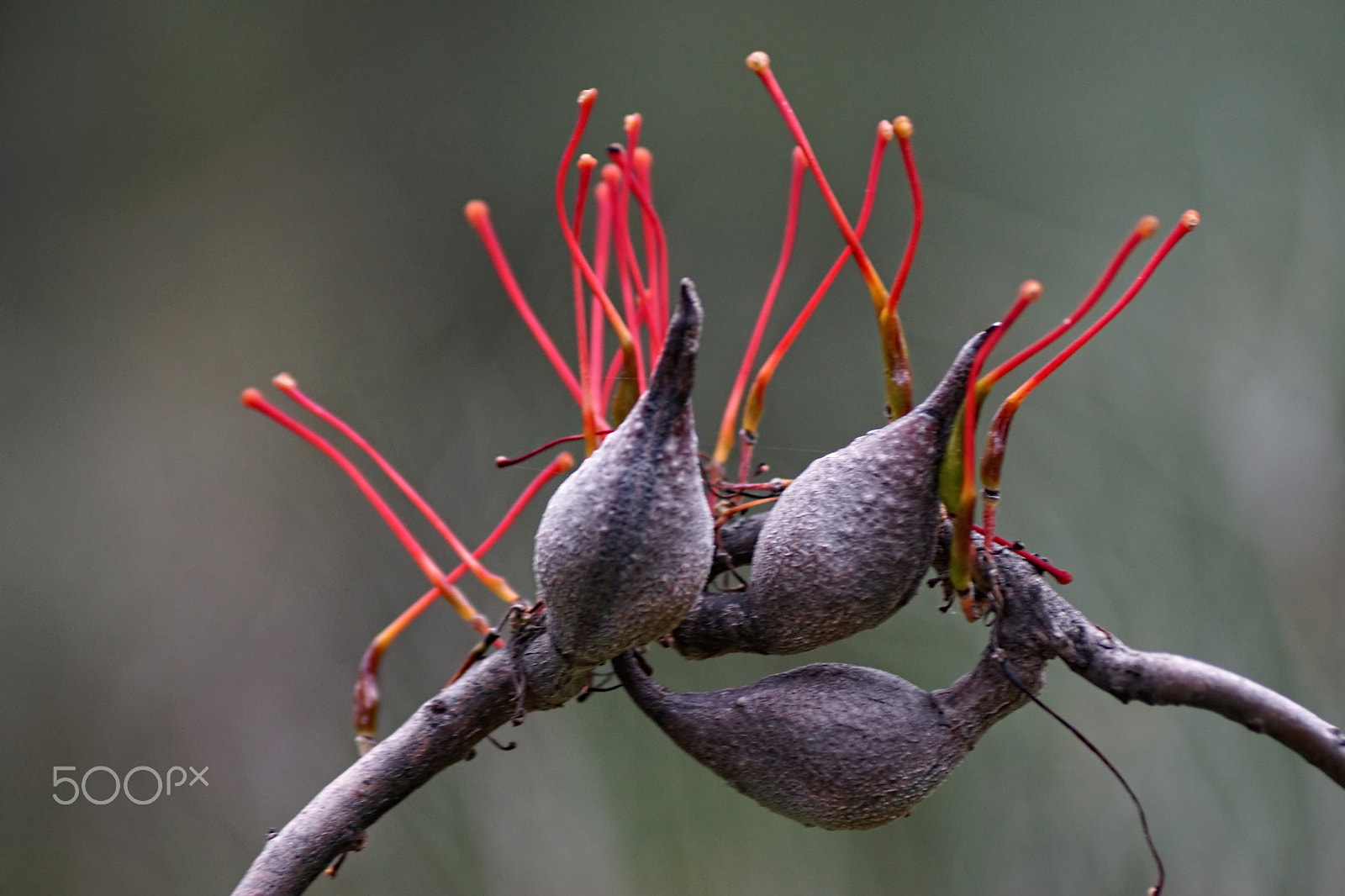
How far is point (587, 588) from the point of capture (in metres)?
0.33

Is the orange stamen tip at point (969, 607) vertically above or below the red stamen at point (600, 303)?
below

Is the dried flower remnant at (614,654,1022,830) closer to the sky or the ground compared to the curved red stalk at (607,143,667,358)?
closer to the ground

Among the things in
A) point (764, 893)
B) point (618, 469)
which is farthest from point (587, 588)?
point (764, 893)

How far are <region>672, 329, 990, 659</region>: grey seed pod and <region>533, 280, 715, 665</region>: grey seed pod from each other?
0.14 feet

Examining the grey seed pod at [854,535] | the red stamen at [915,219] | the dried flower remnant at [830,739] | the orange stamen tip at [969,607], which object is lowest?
the dried flower remnant at [830,739]

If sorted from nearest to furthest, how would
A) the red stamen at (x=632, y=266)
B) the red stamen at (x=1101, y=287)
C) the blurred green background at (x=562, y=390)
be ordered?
the red stamen at (x=1101, y=287) → the red stamen at (x=632, y=266) → the blurred green background at (x=562, y=390)

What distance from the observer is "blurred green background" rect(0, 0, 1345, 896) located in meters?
1.15

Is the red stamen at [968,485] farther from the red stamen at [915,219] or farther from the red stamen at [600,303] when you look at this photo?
the red stamen at [600,303]

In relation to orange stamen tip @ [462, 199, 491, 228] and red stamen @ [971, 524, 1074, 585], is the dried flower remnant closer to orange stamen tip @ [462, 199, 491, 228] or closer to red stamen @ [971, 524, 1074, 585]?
red stamen @ [971, 524, 1074, 585]
